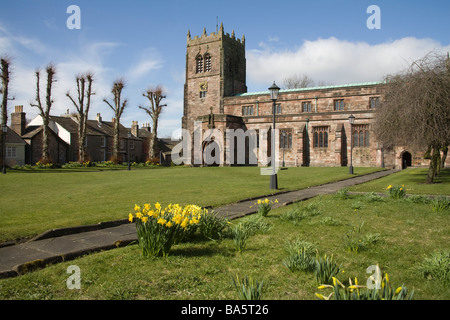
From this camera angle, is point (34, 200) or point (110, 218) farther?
point (34, 200)

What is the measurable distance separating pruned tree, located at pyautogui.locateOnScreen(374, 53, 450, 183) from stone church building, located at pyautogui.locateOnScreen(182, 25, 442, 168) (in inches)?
806

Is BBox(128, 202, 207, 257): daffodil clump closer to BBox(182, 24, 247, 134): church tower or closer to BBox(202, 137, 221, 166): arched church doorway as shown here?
BBox(202, 137, 221, 166): arched church doorway

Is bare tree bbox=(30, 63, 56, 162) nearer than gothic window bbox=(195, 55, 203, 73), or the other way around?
bare tree bbox=(30, 63, 56, 162)

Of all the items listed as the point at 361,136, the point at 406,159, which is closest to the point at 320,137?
the point at 361,136

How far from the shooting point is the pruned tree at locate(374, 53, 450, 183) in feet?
55.7

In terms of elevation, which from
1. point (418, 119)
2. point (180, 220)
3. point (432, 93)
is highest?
point (432, 93)

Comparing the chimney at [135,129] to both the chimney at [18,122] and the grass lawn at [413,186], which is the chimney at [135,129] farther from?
the grass lawn at [413,186]

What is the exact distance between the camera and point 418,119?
55.6 ft

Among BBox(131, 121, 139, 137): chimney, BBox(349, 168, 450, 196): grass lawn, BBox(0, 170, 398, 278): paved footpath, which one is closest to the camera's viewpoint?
BBox(0, 170, 398, 278): paved footpath

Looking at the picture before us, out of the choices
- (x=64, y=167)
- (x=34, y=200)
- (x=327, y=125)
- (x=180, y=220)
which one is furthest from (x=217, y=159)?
(x=180, y=220)

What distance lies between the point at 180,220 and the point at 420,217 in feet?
21.6

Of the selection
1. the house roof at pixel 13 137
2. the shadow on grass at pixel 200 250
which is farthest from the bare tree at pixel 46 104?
the shadow on grass at pixel 200 250

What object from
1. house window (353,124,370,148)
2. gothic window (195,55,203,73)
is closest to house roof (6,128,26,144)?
gothic window (195,55,203,73)
